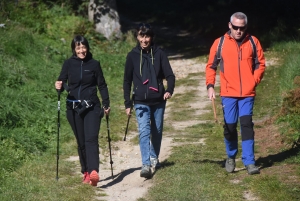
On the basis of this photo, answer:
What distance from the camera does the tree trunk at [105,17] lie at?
22.1 m

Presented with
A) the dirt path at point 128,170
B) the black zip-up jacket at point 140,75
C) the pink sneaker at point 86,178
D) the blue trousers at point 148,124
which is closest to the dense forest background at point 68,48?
the dirt path at point 128,170

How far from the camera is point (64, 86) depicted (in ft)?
28.3

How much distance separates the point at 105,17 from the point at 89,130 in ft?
45.9

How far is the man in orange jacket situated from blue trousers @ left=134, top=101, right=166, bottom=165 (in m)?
0.76

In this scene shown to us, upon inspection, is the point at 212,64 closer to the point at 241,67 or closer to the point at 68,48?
the point at 241,67

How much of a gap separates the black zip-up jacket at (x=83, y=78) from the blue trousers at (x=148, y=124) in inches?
17.4

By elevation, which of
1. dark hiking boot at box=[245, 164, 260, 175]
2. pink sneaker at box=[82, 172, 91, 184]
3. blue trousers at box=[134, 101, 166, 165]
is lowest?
pink sneaker at box=[82, 172, 91, 184]

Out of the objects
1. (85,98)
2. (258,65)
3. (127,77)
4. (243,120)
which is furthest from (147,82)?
(258,65)

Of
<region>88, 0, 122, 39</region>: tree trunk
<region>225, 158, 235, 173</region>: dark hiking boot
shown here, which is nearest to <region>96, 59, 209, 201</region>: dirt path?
<region>225, 158, 235, 173</region>: dark hiking boot

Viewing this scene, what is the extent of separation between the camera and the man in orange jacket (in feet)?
27.0

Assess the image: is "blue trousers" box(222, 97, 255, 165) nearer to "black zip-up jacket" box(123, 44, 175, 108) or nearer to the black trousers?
"black zip-up jacket" box(123, 44, 175, 108)

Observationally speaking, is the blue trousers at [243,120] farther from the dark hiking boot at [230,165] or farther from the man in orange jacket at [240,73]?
the dark hiking boot at [230,165]

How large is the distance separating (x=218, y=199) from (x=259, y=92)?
7936 mm

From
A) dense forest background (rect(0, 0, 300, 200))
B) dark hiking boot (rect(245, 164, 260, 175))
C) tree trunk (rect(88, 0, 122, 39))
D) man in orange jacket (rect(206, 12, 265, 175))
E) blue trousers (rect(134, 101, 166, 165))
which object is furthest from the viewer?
tree trunk (rect(88, 0, 122, 39))
